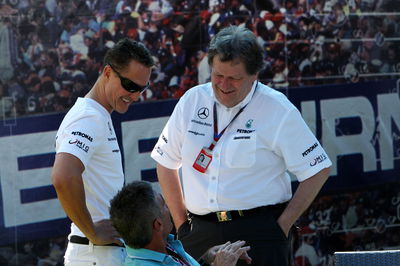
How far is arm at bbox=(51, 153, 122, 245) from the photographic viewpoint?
10.3ft

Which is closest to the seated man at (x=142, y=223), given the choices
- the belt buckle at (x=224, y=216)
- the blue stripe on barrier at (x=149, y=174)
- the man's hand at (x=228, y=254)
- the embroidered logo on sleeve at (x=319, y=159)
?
the man's hand at (x=228, y=254)

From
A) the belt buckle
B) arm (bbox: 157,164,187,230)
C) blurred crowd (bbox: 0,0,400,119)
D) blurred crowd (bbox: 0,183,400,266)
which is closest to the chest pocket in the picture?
the belt buckle

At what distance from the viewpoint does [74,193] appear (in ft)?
10.3

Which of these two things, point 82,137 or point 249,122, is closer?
point 82,137

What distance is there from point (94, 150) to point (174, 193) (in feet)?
2.44

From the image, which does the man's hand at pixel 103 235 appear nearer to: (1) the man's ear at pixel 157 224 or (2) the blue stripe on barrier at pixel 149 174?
(1) the man's ear at pixel 157 224

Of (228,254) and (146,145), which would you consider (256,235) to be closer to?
(228,254)

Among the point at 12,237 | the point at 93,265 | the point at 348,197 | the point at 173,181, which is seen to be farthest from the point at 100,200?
the point at 348,197

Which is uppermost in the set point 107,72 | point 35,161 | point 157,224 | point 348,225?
point 107,72

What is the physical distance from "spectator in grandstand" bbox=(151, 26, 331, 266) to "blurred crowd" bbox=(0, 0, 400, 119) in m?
1.81

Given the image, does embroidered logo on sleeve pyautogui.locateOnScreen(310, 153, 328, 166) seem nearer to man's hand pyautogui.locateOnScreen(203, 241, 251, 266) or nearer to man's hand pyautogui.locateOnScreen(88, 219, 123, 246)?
man's hand pyautogui.locateOnScreen(203, 241, 251, 266)

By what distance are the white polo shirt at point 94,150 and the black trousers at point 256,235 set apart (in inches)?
21.8

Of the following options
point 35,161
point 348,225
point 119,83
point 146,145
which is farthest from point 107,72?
point 348,225

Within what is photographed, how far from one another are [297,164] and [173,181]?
64 centimetres
